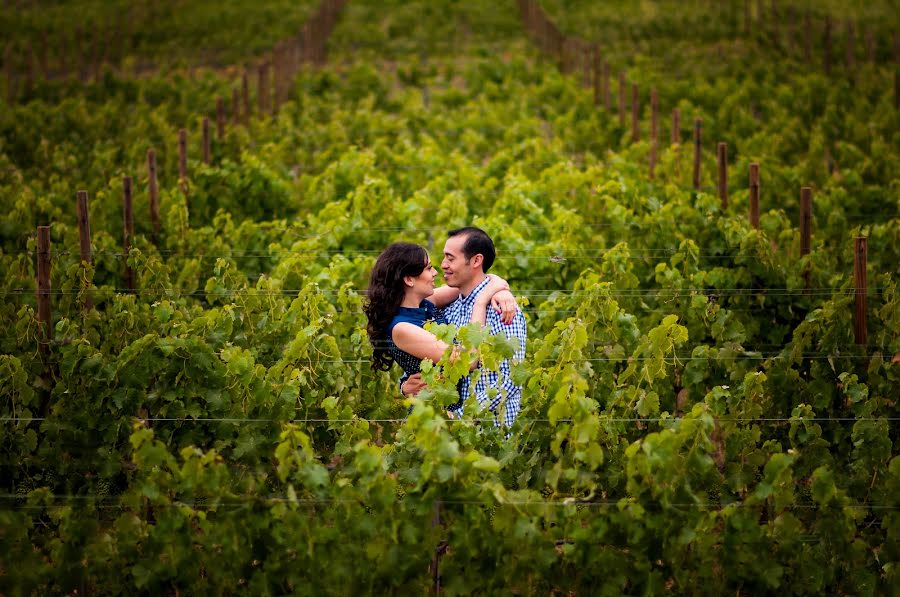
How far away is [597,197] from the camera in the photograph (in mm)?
9156

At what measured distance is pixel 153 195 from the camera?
8.85 metres

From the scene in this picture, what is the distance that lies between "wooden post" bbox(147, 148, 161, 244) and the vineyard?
0.9 inches

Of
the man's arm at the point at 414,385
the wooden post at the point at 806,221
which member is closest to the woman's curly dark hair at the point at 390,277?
the man's arm at the point at 414,385

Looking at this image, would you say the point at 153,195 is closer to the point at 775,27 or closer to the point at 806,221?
the point at 806,221

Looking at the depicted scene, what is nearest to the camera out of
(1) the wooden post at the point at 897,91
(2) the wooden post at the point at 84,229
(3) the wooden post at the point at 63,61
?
(2) the wooden post at the point at 84,229

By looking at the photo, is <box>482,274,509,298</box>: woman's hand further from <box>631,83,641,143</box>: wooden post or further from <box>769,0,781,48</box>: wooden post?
<box>769,0,781,48</box>: wooden post

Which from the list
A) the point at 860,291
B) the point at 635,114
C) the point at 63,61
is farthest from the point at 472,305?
the point at 63,61

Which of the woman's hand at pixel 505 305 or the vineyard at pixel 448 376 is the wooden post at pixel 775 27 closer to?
the vineyard at pixel 448 376

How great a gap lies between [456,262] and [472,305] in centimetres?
21

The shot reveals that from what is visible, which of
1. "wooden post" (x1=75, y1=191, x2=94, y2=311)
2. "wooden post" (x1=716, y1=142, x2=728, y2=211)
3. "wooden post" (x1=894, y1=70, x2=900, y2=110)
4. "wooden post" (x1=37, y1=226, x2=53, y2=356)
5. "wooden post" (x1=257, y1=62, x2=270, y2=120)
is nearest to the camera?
"wooden post" (x1=37, y1=226, x2=53, y2=356)

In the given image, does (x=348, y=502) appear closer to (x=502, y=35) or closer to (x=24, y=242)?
(x=24, y=242)

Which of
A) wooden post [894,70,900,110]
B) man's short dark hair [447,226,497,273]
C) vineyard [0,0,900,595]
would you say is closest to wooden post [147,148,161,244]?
vineyard [0,0,900,595]

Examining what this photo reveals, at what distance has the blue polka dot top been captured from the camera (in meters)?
4.81

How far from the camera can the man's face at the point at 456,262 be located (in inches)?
191
